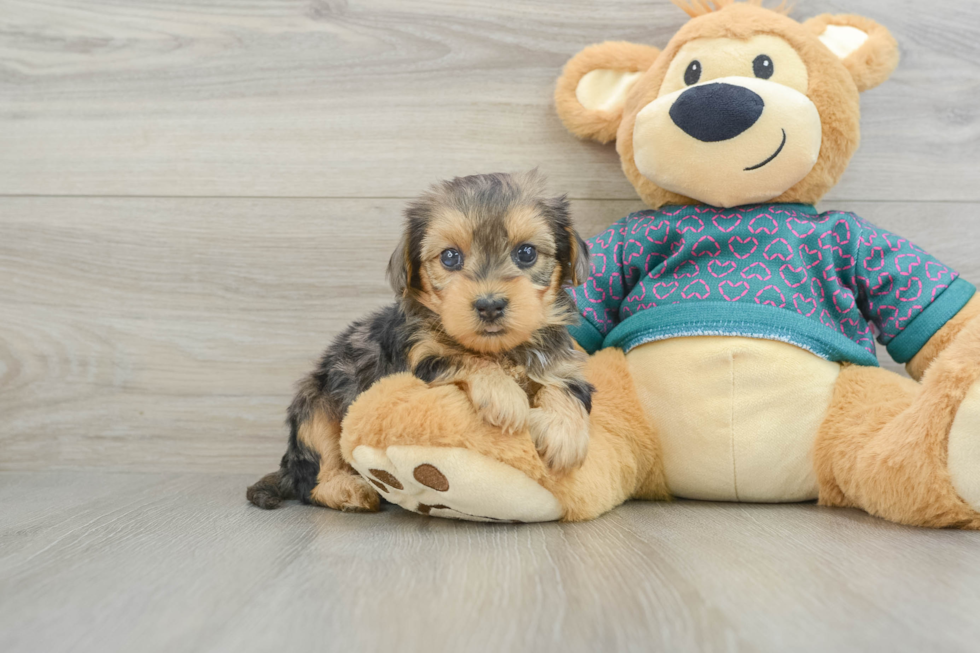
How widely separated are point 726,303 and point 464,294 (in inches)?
26.6

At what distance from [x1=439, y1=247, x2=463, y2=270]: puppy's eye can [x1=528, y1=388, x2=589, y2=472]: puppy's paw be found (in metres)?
0.33

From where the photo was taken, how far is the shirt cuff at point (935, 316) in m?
1.67

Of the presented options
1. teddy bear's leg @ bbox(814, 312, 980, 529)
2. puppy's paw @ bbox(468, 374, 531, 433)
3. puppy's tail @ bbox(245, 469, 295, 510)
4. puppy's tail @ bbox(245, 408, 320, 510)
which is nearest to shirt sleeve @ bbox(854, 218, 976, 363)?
teddy bear's leg @ bbox(814, 312, 980, 529)

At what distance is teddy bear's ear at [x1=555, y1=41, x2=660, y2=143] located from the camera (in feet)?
6.43

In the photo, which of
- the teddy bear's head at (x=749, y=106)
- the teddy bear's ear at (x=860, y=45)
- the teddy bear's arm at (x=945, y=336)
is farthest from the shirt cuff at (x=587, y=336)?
the teddy bear's ear at (x=860, y=45)

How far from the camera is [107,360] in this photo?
7.30 feet

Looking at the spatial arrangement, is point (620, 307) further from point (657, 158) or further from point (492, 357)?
point (492, 357)

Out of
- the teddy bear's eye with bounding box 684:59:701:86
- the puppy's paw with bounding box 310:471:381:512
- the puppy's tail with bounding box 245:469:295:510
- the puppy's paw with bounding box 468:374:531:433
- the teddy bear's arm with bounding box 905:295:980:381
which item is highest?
the teddy bear's eye with bounding box 684:59:701:86

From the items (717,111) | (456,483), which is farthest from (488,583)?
(717,111)

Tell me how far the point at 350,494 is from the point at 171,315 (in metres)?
0.95

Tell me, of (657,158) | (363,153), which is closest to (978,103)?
(657,158)

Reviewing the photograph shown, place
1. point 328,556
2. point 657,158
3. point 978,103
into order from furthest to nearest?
point 978,103 → point 657,158 → point 328,556

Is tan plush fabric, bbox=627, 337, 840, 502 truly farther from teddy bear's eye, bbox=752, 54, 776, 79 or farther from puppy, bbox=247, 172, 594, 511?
teddy bear's eye, bbox=752, 54, 776, 79

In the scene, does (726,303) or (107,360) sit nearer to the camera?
(726,303)
